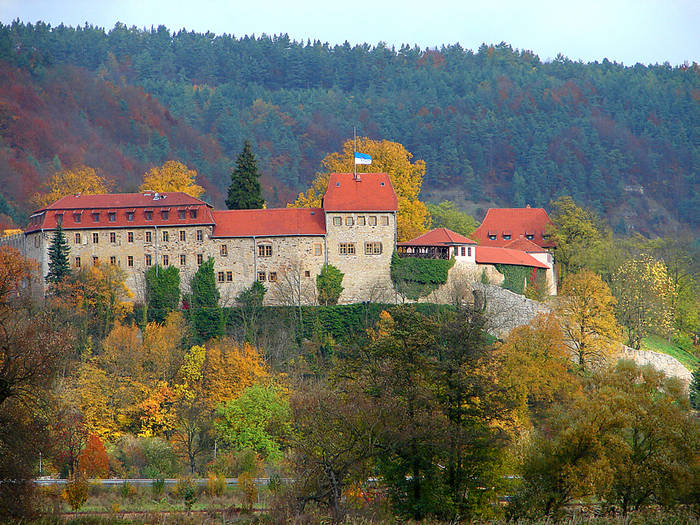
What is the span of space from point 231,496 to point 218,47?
5128 inches

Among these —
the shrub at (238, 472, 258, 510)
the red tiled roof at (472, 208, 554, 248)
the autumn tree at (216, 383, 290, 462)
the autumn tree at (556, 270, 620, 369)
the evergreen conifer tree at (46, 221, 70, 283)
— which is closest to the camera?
the shrub at (238, 472, 258, 510)

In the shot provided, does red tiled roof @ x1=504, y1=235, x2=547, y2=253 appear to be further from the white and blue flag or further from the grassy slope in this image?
the white and blue flag

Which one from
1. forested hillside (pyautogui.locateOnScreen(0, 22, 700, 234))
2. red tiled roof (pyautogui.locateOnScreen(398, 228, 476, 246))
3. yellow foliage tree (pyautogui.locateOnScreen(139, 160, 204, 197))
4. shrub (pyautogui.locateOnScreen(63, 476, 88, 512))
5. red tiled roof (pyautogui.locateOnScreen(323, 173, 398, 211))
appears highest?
forested hillside (pyautogui.locateOnScreen(0, 22, 700, 234))

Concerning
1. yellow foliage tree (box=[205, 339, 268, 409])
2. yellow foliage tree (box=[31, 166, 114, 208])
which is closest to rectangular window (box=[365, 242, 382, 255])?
yellow foliage tree (box=[205, 339, 268, 409])

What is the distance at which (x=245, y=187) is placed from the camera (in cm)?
5862

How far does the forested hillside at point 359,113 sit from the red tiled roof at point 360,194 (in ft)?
173

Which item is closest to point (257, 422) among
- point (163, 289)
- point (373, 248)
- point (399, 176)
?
point (163, 289)

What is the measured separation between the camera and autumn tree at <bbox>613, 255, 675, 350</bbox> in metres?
54.6

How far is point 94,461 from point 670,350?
122ft

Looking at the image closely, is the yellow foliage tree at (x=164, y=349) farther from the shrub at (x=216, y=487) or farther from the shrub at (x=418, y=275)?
the shrub at (x=216, y=487)

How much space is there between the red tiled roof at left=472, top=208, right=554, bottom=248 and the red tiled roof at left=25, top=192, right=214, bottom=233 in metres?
22.0

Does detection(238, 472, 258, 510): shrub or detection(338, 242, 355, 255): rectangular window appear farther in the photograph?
detection(338, 242, 355, 255): rectangular window

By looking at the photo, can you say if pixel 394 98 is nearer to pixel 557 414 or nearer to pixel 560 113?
pixel 560 113

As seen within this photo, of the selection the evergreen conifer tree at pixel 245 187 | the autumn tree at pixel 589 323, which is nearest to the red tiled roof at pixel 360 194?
the evergreen conifer tree at pixel 245 187
